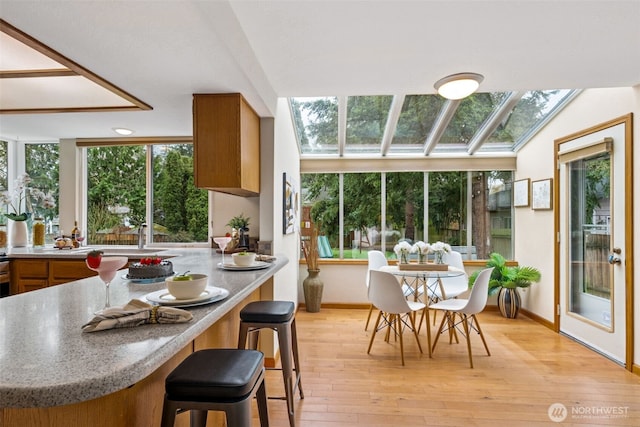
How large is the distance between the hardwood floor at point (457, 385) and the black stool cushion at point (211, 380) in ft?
3.98

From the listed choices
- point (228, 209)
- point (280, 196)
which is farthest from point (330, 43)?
point (228, 209)

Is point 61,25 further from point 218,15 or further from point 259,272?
point 259,272

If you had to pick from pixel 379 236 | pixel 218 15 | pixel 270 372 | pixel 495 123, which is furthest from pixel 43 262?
pixel 495 123

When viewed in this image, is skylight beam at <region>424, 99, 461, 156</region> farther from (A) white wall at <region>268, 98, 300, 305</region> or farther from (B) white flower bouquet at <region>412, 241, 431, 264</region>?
(A) white wall at <region>268, 98, 300, 305</region>

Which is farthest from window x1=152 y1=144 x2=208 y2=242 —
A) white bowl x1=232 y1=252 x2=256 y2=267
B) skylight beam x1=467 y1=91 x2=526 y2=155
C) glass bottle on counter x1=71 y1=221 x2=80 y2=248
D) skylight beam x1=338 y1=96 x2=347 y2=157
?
skylight beam x1=467 y1=91 x2=526 y2=155

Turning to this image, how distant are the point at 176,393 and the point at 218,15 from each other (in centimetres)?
157

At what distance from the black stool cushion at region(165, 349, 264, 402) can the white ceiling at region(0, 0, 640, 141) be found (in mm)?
1401

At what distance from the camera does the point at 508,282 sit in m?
4.11

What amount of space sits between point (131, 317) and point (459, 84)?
2.47 meters

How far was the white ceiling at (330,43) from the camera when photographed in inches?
60.9

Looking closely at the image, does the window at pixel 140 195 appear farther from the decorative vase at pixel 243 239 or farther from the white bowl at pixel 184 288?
the white bowl at pixel 184 288

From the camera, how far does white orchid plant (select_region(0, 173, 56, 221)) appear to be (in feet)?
11.7

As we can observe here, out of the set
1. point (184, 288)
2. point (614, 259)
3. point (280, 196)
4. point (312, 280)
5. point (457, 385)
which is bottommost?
point (457, 385)

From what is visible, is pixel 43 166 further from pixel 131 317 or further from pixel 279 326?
pixel 131 317
